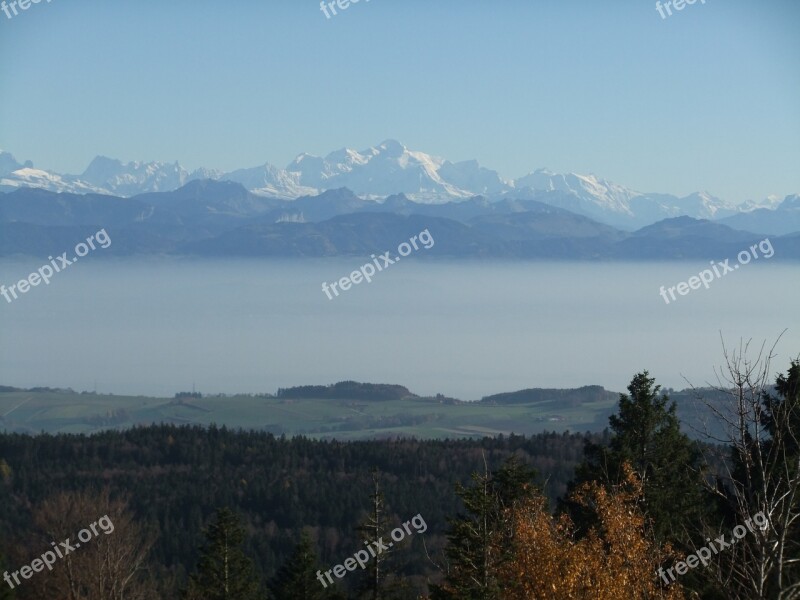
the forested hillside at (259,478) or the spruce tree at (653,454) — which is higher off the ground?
the spruce tree at (653,454)

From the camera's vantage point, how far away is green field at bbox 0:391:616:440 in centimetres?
9075

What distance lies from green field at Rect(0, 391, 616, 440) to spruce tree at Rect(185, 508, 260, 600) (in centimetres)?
6402

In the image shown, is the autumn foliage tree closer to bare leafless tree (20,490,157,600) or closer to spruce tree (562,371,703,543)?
spruce tree (562,371,703,543)

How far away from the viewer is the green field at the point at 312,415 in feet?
298

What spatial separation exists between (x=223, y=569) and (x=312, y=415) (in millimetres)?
79145

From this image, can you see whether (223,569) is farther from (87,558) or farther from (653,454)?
(653,454)

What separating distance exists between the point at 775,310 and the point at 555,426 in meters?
123

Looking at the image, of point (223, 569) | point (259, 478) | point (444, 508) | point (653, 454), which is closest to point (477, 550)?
point (653, 454)

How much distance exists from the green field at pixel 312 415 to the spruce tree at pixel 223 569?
210 ft

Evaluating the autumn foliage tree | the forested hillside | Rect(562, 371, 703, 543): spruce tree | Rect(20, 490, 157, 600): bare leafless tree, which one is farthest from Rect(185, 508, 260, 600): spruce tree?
the forested hillside

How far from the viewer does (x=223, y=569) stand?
798 inches

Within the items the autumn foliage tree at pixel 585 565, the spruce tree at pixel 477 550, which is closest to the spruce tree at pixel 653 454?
the spruce tree at pixel 477 550

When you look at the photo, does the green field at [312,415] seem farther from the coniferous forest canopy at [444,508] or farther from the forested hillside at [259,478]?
the coniferous forest canopy at [444,508]

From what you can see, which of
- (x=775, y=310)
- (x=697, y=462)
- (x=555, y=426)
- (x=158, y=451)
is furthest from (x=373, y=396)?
(x=775, y=310)
